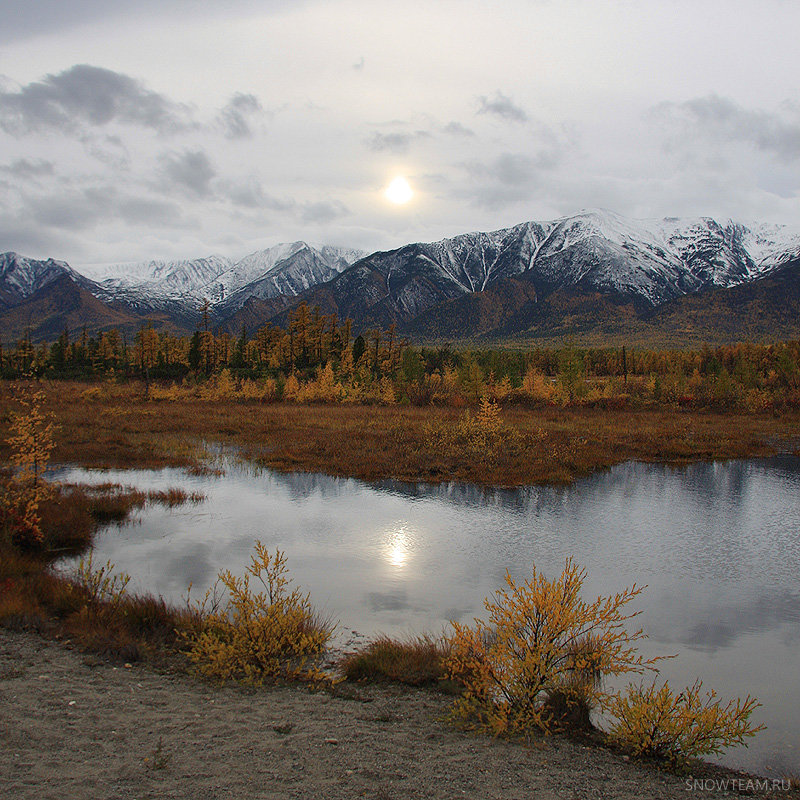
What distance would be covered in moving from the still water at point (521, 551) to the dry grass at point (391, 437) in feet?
8.12

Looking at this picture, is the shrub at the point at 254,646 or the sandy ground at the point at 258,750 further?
the shrub at the point at 254,646

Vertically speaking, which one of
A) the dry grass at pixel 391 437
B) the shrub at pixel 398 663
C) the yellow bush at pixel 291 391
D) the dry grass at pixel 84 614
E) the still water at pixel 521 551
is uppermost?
the yellow bush at pixel 291 391

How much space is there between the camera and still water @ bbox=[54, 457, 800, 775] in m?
10.7

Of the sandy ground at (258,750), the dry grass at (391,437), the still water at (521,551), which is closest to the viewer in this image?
the sandy ground at (258,750)

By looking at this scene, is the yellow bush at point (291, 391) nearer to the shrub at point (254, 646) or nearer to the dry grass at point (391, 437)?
the dry grass at point (391, 437)

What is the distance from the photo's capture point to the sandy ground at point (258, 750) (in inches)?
231

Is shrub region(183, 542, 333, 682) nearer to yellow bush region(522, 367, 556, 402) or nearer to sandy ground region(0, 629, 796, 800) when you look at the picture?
sandy ground region(0, 629, 796, 800)

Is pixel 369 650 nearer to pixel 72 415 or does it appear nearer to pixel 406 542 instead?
pixel 406 542

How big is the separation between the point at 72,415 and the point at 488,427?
106ft

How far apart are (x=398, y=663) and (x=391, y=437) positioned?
27.8 metres

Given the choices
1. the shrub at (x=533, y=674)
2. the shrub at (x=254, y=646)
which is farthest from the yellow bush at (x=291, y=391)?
the shrub at (x=533, y=674)

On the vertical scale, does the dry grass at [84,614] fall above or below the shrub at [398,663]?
above

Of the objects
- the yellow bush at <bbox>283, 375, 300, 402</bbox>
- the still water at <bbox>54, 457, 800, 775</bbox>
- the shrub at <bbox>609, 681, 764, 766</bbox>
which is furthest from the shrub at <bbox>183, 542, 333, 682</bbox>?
the yellow bush at <bbox>283, 375, 300, 402</bbox>

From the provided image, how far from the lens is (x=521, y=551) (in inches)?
655
